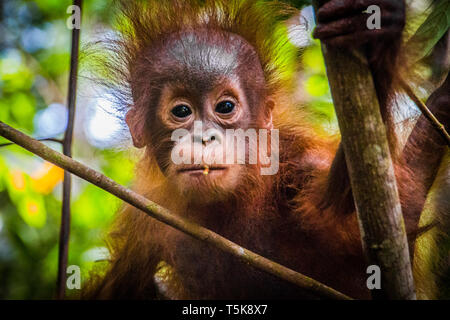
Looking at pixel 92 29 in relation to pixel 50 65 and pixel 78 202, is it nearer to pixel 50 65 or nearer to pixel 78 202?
pixel 50 65

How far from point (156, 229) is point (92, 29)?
1.20 m

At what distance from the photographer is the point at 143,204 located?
Result: 4.85ft

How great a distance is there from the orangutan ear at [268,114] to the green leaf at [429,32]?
2.83 feet

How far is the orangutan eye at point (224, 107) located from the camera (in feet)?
6.97

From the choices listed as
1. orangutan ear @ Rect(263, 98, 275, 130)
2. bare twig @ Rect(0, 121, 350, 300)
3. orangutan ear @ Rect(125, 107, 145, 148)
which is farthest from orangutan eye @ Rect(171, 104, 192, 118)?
bare twig @ Rect(0, 121, 350, 300)

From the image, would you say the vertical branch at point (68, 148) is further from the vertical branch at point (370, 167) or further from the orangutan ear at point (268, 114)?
the vertical branch at point (370, 167)

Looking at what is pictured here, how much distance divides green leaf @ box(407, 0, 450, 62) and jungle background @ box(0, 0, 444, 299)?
905 mm

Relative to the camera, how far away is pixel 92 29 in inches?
98.6

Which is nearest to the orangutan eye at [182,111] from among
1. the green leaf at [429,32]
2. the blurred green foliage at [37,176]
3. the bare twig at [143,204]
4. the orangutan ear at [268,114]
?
the orangutan ear at [268,114]

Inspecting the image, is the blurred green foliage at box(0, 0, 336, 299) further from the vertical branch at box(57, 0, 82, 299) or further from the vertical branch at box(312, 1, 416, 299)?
the vertical branch at box(312, 1, 416, 299)

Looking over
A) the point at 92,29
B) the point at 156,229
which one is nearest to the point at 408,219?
the point at 156,229

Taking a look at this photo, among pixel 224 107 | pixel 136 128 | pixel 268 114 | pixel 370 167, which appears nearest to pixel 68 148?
pixel 136 128

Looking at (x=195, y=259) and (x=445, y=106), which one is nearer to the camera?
(x=445, y=106)

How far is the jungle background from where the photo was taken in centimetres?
264
